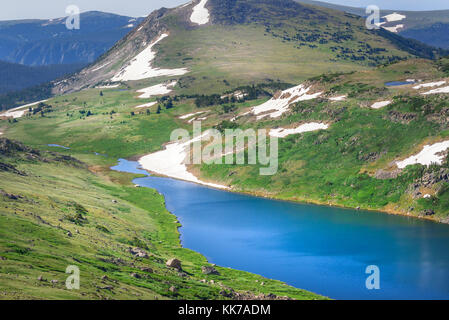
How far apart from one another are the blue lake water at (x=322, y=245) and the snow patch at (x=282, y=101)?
48376mm

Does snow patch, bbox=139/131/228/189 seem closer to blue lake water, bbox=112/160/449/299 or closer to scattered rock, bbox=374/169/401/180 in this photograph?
blue lake water, bbox=112/160/449/299

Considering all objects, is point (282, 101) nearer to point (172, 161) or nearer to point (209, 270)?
point (172, 161)

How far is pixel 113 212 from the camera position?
89.1 m

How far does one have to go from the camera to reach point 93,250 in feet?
184

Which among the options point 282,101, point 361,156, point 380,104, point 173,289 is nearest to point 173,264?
point 173,289

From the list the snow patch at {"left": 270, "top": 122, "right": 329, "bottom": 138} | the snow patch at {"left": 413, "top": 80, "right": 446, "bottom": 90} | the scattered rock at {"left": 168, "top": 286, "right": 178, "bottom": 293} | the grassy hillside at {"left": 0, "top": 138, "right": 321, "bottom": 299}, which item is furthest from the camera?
the snow patch at {"left": 270, "top": 122, "right": 329, "bottom": 138}

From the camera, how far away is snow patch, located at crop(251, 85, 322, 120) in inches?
6032

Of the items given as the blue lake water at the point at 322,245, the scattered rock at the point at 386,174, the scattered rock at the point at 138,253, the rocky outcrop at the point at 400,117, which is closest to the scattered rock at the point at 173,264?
the scattered rock at the point at 138,253

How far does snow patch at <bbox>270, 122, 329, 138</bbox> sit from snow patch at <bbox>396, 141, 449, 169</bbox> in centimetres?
2963

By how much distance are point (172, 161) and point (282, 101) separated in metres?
38.2

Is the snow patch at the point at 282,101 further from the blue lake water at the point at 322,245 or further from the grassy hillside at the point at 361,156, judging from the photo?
the blue lake water at the point at 322,245

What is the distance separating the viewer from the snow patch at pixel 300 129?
425ft

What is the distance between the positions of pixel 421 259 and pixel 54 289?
47316 millimetres

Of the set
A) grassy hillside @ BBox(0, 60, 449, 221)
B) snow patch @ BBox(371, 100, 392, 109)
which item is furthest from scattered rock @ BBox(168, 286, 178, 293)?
snow patch @ BBox(371, 100, 392, 109)
